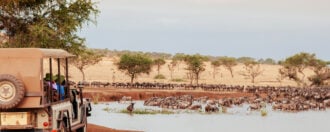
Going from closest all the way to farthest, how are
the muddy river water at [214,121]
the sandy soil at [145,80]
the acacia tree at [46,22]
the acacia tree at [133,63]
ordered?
the acacia tree at [46,22] < the muddy river water at [214,121] < the sandy soil at [145,80] < the acacia tree at [133,63]

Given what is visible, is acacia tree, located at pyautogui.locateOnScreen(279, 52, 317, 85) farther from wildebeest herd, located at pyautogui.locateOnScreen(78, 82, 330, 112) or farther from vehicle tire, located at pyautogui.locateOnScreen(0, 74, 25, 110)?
vehicle tire, located at pyautogui.locateOnScreen(0, 74, 25, 110)

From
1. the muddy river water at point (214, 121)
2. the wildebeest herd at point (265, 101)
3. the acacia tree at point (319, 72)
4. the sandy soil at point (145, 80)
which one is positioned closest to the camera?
the muddy river water at point (214, 121)

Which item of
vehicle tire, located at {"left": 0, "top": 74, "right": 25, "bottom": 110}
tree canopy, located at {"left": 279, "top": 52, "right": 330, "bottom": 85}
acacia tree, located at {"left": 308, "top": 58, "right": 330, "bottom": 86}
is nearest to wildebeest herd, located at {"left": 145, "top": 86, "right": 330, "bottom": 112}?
acacia tree, located at {"left": 308, "top": 58, "right": 330, "bottom": 86}

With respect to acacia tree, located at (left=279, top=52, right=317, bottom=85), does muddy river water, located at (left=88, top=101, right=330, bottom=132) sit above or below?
below

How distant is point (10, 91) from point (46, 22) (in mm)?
16208

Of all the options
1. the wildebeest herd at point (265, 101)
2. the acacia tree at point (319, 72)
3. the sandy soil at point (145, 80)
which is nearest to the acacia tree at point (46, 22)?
the sandy soil at point (145, 80)

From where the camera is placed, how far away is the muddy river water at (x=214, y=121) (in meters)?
43.1

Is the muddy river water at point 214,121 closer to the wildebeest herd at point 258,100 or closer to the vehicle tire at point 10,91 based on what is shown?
the wildebeest herd at point 258,100

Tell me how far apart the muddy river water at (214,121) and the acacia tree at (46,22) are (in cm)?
1005

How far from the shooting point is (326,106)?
6969 centimetres

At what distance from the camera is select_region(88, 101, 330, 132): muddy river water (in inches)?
1695

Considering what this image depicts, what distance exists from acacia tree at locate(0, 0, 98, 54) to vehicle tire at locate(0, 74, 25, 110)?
610 inches

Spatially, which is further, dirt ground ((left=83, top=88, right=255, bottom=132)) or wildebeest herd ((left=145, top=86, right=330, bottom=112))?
dirt ground ((left=83, top=88, right=255, bottom=132))

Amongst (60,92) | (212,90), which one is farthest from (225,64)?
(60,92)
